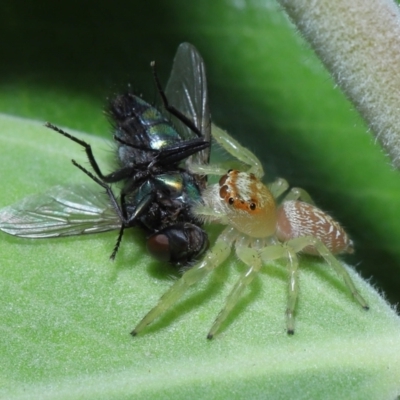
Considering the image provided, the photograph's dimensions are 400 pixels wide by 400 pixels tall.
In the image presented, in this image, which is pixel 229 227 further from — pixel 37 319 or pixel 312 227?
pixel 37 319

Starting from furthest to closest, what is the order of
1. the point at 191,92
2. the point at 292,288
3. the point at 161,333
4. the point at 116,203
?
the point at 191,92
the point at 116,203
the point at 292,288
the point at 161,333

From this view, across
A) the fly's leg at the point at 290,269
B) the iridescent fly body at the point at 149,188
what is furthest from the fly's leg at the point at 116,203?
the fly's leg at the point at 290,269

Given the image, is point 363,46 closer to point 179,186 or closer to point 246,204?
point 246,204

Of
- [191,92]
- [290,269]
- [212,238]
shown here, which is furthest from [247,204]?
[191,92]

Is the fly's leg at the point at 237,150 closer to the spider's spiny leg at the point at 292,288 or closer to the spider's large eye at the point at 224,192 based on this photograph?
the spider's large eye at the point at 224,192

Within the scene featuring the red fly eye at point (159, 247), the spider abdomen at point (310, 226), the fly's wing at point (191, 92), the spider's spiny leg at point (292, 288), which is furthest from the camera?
the fly's wing at point (191, 92)

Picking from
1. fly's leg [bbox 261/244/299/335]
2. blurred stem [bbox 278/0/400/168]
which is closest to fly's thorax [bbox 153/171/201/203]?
fly's leg [bbox 261/244/299/335]
